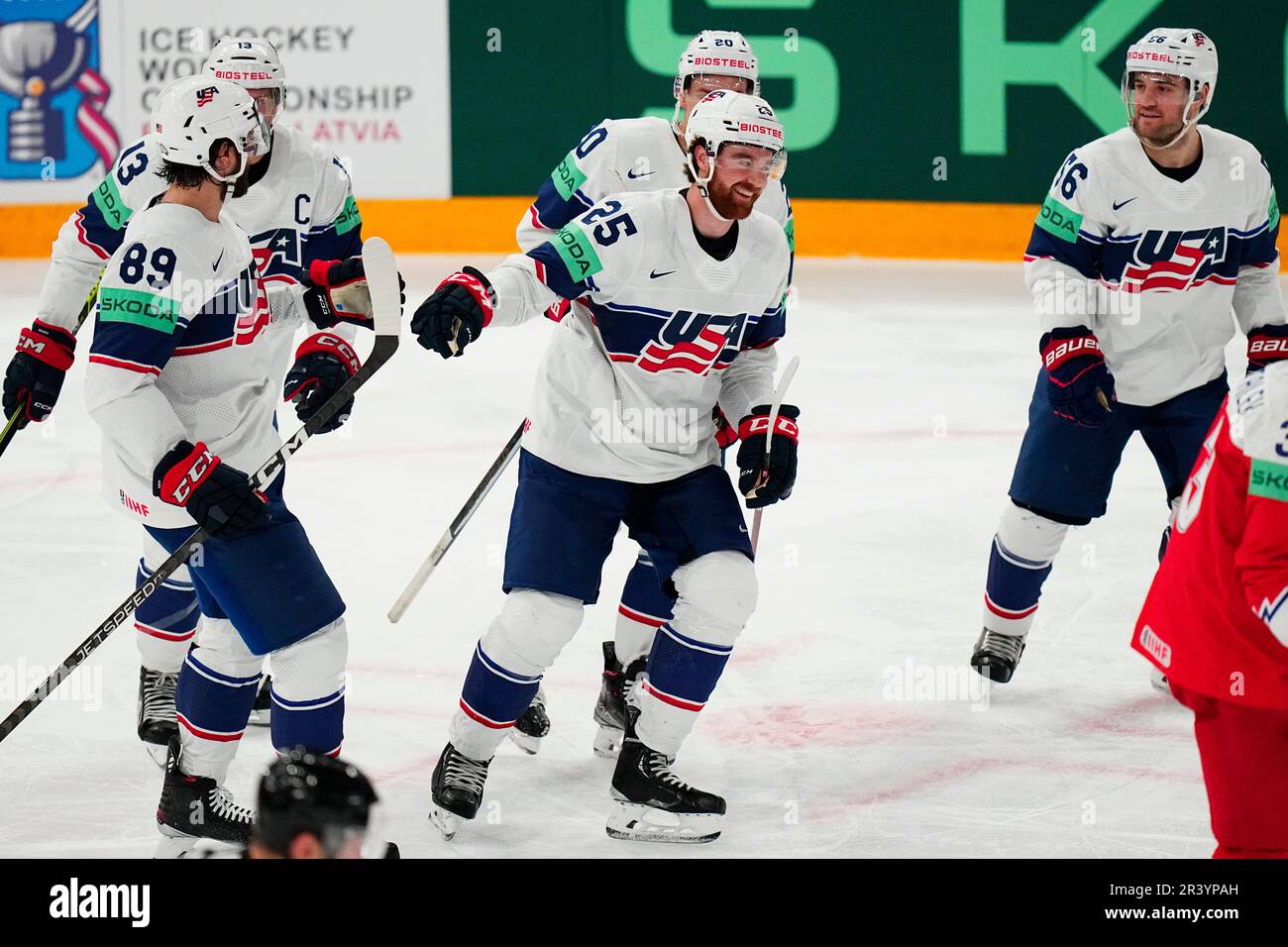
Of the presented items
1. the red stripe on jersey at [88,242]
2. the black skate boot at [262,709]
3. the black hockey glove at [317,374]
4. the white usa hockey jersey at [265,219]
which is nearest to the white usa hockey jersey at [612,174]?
the white usa hockey jersey at [265,219]

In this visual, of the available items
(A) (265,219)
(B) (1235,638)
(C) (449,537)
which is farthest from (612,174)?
(B) (1235,638)

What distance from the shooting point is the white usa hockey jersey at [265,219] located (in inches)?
140

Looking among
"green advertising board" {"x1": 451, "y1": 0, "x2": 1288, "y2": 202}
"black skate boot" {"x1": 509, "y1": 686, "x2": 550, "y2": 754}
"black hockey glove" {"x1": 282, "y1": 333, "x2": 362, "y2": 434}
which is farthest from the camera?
"green advertising board" {"x1": 451, "y1": 0, "x2": 1288, "y2": 202}

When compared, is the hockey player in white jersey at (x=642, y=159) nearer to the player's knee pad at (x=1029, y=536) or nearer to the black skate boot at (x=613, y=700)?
the black skate boot at (x=613, y=700)

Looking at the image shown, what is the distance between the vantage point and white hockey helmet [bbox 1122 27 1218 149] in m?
3.72

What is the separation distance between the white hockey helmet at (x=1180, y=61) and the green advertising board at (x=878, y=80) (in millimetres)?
6181

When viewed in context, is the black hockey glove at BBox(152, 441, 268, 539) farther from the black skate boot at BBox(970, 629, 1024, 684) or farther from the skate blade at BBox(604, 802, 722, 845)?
the black skate boot at BBox(970, 629, 1024, 684)

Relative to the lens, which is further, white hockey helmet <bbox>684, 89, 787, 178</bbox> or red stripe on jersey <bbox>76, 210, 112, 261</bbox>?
red stripe on jersey <bbox>76, 210, 112, 261</bbox>

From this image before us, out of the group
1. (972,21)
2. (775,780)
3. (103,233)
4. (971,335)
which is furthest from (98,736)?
(972,21)

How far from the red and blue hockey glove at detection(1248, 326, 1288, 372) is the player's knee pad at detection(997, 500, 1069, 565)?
55 centimetres

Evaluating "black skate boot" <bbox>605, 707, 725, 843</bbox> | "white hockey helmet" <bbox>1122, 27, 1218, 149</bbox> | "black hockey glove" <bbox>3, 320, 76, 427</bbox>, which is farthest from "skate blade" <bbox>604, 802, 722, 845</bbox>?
"white hockey helmet" <bbox>1122, 27, 1218, 149</bbox>

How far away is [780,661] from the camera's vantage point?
4.13 metres

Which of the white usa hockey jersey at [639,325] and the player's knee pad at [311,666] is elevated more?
the white usa hockey jersey at [639,325]
